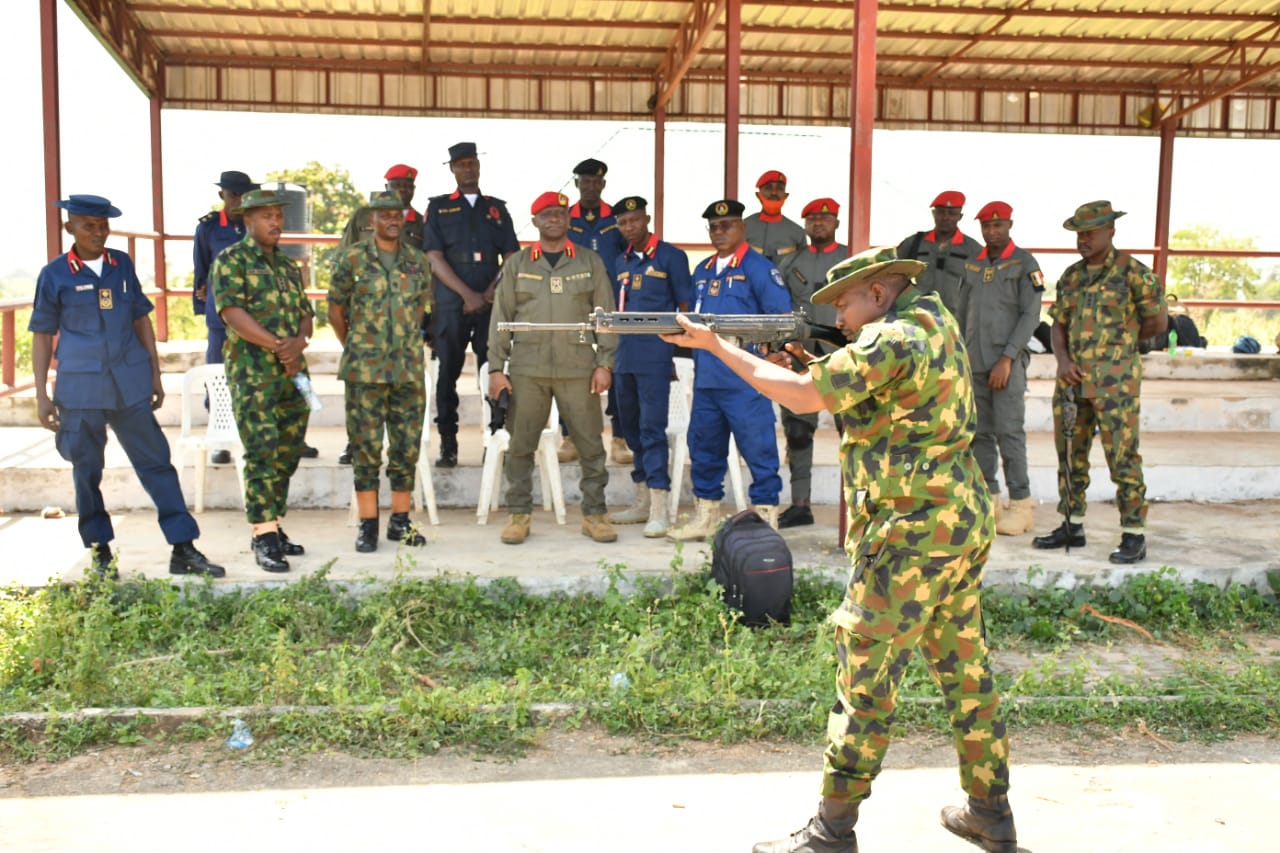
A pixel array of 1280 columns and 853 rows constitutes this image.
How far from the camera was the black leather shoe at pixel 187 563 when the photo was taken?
6102 mm

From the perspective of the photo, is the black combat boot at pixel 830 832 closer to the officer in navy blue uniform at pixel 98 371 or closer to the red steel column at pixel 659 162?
the officer in navy blue uniform at pixel 98 371

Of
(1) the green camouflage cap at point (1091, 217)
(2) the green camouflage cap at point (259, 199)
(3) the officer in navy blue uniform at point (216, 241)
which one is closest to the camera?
(2) the green camouflage cap at point (259, 199)

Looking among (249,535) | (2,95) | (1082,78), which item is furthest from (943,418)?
(2,95)

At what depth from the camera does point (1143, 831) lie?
3814 mm

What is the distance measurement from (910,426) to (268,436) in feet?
12.9

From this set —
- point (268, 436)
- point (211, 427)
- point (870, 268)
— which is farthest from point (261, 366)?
point (870, 268)

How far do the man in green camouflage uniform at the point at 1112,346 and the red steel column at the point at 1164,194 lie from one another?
844cm

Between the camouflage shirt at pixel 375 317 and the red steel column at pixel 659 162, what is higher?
the red steel column at pixel 659 162

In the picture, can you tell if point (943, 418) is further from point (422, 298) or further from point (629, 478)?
point (629, 478)

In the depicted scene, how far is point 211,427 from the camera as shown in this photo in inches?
303

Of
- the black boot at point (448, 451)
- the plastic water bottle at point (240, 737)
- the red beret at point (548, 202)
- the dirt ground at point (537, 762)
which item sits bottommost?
the dirt ground at point (537, 762)

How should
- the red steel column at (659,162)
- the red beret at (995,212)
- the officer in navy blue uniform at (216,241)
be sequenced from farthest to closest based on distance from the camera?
the red steel column at (659,162) < the officer in navy blue uniform at (216,241) < the red beret at (995,212)

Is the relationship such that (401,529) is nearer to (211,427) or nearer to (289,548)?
(289,548)

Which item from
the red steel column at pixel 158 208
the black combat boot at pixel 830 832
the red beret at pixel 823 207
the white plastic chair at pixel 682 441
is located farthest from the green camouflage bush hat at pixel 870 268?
the red steel column at pixel 158 208
